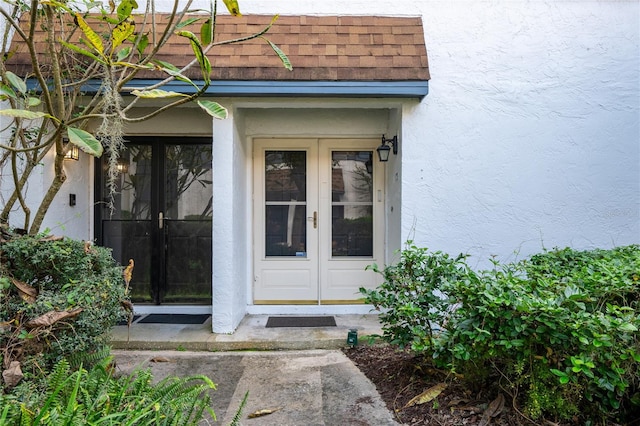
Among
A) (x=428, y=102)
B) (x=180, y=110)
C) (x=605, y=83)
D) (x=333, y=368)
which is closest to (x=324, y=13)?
(x=428, y=102)

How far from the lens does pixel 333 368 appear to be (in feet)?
10.8

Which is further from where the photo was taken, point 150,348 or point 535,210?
point 535,210

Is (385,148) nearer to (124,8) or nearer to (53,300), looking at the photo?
(124,8)

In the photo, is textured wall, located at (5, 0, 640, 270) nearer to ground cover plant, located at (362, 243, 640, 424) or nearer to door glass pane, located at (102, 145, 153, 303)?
ground cover plant, located at (362, 243, 640, 424)

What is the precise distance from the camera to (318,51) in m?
3.89

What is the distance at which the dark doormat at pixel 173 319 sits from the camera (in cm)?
434

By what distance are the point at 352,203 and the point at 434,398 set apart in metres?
2.80

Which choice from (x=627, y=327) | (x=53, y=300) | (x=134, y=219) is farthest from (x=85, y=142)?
(x=627, y=327)

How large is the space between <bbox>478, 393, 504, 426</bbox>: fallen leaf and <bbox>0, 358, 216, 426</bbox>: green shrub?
1.67 m

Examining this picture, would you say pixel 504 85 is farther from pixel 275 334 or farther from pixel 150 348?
pixel 150 348

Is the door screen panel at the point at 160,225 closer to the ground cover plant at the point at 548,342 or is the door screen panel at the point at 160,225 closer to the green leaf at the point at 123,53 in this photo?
the green leaf at the point at 123,53

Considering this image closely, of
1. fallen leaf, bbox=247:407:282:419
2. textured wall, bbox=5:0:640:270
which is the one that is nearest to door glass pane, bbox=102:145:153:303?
fallen leaf, bbox=247:407:282:419

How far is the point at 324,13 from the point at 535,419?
413 centimetres

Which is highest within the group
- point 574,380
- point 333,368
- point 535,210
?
point 535,210
